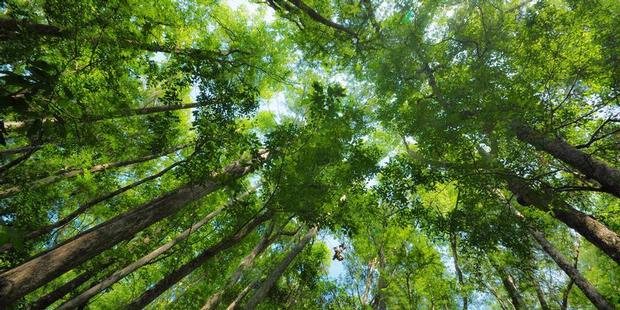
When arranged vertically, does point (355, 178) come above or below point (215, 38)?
below

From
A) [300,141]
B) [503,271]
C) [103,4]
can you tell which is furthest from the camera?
[503,271]

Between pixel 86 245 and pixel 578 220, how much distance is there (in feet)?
30.3

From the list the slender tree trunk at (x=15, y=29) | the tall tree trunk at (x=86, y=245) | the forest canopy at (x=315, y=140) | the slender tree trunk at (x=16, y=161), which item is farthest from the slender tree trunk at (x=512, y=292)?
the slender tree trunk at (x=15, y=29)

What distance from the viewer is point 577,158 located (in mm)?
6070

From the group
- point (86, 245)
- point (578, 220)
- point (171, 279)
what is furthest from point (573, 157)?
point (86, 245)

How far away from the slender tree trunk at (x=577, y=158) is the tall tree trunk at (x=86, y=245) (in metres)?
6.09

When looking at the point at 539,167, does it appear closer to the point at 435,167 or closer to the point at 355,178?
the point at 435,167

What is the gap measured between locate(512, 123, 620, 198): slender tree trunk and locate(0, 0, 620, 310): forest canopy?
3cm

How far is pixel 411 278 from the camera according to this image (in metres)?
10.5

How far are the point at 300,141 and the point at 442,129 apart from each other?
3.21 meters

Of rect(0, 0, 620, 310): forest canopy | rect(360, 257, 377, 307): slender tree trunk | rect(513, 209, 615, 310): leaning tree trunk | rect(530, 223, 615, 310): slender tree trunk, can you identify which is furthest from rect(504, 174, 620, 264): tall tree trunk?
rect(360, 257, 377, 307): slender tree trunk

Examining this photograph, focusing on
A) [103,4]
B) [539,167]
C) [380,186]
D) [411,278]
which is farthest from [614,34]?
[103,4]

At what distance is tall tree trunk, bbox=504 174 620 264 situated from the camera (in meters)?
5.59

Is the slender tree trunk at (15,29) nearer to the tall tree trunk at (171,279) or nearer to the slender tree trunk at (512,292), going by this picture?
the tall tree trunk at (171,279)
